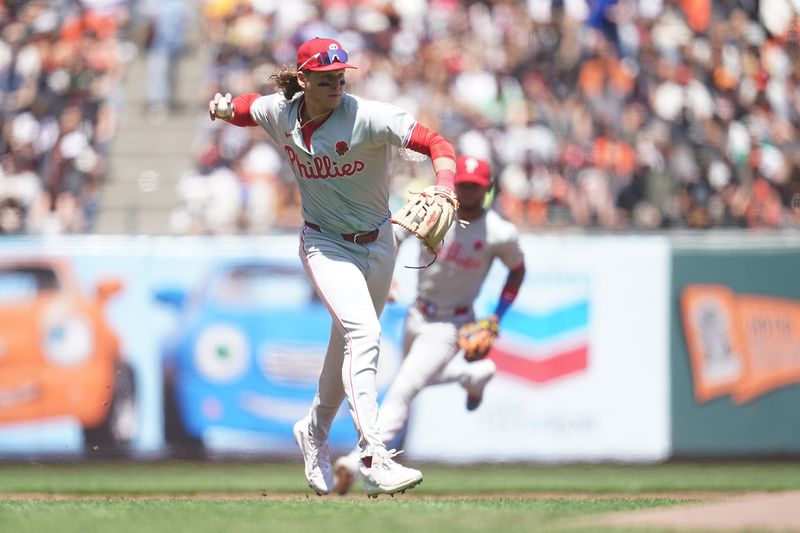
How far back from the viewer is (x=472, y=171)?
337 inches

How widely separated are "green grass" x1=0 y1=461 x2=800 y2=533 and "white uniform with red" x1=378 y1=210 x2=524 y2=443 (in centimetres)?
98

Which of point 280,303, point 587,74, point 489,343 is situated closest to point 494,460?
point 280,303

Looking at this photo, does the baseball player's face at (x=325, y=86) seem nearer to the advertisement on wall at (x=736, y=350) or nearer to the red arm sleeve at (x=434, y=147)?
the red arm sleeve at (x=434, y=147)

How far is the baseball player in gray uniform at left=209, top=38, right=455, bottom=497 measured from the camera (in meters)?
6.61

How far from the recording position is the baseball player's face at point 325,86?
6.63 meters

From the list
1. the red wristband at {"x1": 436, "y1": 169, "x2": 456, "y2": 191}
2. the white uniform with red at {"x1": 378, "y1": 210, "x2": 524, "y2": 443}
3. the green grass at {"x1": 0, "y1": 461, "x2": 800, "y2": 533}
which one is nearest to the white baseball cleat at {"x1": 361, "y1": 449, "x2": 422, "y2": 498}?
the green grass at {"x1": 0, "y1": 461, "x2": 800, "y2": 533}

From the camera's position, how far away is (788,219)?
13.5m

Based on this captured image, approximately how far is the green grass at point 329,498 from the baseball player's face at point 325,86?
2098 millimetres

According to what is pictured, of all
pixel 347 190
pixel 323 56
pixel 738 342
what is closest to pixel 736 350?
pixel 738 342

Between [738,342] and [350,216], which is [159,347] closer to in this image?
[350,216]

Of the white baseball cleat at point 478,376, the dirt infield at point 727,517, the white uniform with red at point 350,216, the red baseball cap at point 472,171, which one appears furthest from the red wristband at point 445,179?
the white baseball cleat at point 478,376

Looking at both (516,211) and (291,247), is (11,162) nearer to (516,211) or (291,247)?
(291,247)

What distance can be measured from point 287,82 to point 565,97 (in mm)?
8451

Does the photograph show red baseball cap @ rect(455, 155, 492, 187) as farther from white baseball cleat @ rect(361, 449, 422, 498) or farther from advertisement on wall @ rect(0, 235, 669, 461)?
advertisement on wall @ rect(0, 235, 669, 461)
